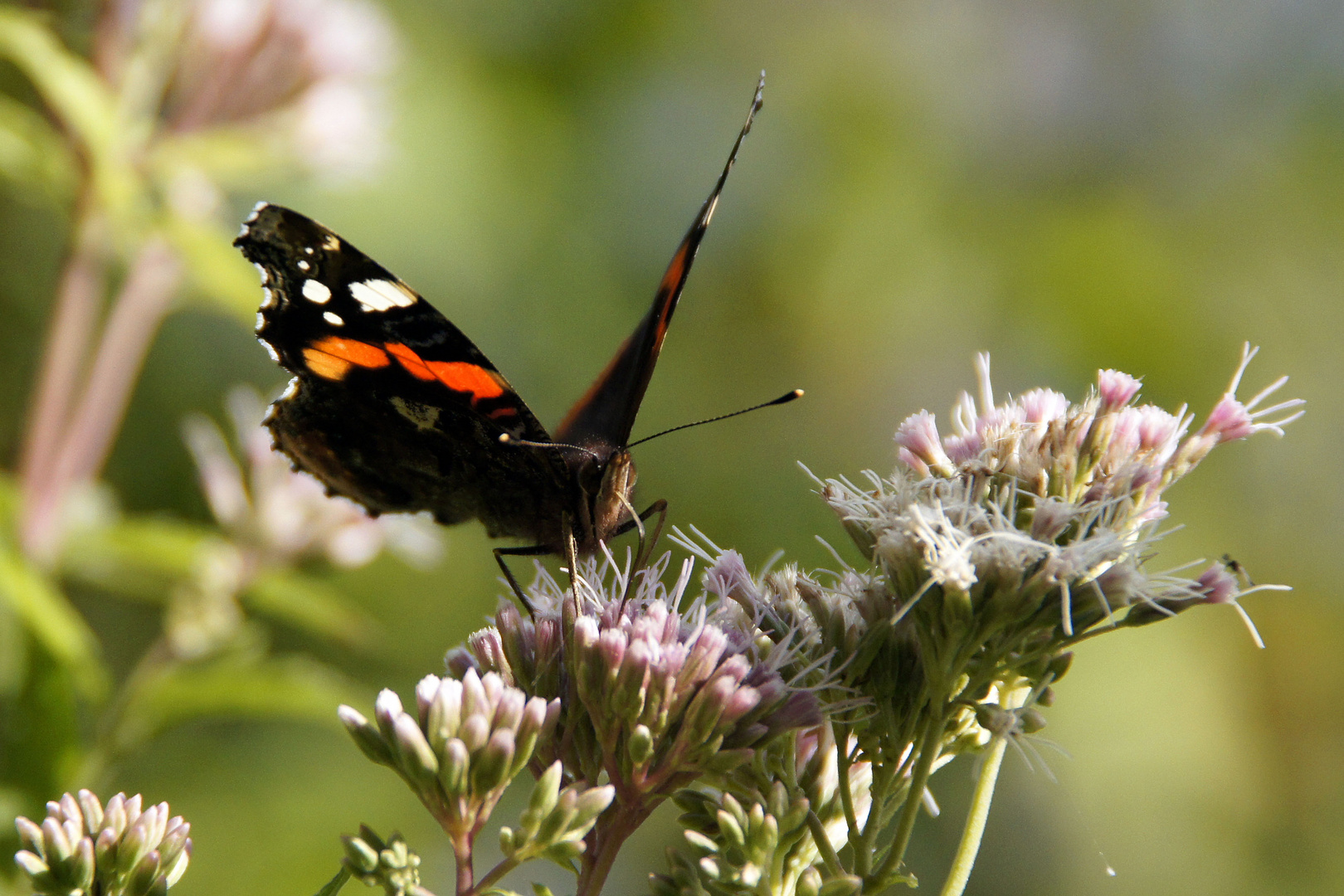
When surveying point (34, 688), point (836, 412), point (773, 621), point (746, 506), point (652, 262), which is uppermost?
point (652, 262)

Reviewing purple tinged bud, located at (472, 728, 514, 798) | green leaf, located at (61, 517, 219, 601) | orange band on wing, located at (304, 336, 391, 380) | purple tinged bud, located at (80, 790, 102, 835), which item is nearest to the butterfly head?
orange band on wing, located at (304, 336, 391, 380)

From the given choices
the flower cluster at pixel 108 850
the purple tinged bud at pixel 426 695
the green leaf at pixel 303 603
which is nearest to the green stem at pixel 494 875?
the purple tinged bud at pixel 426 695

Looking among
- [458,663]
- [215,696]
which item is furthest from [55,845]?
[215,696]

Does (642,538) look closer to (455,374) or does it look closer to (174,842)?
(455,374)

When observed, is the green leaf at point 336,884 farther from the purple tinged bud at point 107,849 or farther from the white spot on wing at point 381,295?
the white spot on wing at point 381,295

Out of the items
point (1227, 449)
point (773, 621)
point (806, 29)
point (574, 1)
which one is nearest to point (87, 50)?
point (773, 621)

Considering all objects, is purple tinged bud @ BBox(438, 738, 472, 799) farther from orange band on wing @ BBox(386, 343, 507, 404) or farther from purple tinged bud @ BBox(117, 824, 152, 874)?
orange band on wing @ BBox(386, 343, 507, 404)

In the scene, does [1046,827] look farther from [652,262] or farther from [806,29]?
[806,29]
